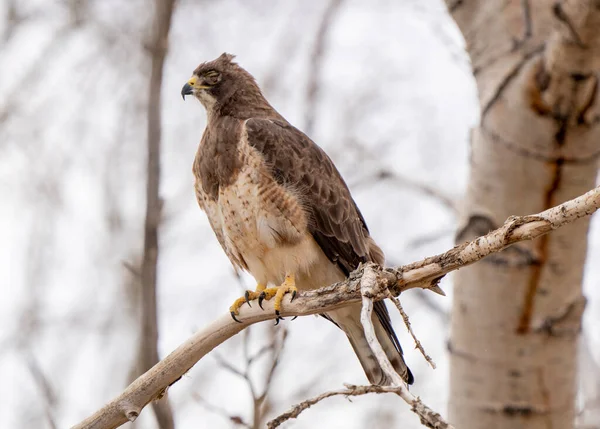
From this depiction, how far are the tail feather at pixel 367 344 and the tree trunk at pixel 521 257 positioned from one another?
0.91ft

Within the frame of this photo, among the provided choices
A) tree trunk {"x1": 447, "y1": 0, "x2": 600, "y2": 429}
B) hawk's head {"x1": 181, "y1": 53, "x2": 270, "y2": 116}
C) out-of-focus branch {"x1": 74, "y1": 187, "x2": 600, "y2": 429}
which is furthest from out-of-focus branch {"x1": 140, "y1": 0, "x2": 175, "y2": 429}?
hawk's head {"x1": 181, "y1": 53, "x2": 270, "y2": 116}

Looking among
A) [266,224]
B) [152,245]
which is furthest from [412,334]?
[266,224]

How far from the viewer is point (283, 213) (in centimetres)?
423

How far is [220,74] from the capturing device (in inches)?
197

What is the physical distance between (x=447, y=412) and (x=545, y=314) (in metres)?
0.69

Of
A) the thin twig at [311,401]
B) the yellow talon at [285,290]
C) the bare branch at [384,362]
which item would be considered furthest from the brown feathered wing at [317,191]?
the thin twig at [311,401]

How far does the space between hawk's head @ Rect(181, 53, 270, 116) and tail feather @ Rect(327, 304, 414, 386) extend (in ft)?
4.49

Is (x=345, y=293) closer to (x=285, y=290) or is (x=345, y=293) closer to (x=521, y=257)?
(x=285, y=290)

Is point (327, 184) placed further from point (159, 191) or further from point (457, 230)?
point (159, 191)

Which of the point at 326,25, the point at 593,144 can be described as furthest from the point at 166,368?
the point at 326,25

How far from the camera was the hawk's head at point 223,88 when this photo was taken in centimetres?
485

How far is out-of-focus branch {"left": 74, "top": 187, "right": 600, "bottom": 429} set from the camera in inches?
91.0

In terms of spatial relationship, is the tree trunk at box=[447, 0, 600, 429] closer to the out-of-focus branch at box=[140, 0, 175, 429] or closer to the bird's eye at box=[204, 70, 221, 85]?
the out-of-focus branch at box=[140, 0, 175, 429]

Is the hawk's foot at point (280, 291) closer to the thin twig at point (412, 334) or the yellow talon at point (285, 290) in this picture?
the yellow talon at point (285, 290)
